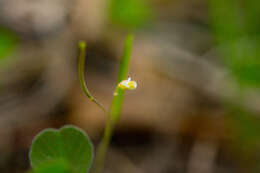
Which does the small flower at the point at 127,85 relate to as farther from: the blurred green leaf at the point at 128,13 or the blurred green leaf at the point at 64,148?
the blurred green leaf at the point at 128,13

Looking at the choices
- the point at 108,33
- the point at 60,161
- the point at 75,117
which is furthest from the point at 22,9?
the point at 60,161

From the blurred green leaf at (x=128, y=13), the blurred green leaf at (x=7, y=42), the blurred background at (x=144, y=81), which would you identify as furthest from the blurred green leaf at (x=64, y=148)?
the blurred green leaf at (x=128, y=13)

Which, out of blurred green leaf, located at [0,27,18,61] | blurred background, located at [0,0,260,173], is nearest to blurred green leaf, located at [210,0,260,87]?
blurred background, located at [0,0,260,173]

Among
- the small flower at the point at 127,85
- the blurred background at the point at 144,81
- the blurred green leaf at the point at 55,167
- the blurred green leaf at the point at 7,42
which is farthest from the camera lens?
the blurred green leaf at the point at 7,42

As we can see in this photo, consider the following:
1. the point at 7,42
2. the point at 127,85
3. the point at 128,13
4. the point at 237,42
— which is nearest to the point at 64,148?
the point at 127,85

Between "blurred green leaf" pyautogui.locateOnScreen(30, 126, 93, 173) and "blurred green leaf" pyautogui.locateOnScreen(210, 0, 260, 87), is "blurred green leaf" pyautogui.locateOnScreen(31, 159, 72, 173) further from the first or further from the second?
"blurred green leaf" pyautogui.locateOnScreen(210, 0, 260, 87)

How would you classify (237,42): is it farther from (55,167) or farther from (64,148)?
(55,167)

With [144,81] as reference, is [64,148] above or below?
above
